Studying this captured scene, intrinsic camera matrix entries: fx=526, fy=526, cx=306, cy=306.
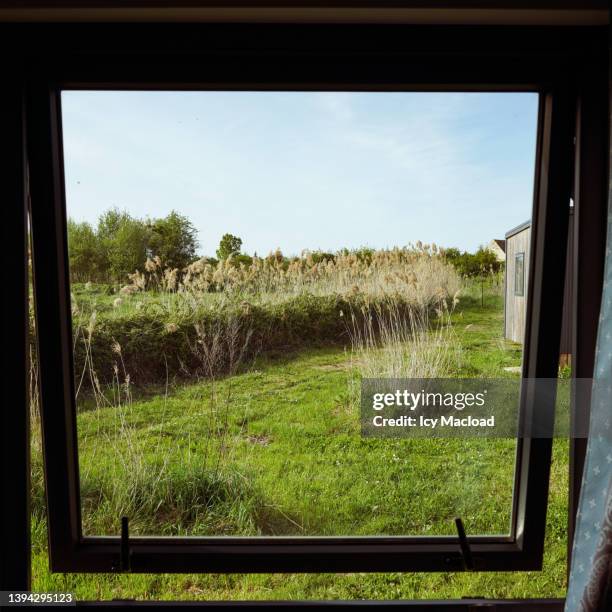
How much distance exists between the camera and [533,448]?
135 centimetres

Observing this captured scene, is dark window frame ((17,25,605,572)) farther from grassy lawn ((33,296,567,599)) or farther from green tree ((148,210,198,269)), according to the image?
green tree ((148,210,198,269))

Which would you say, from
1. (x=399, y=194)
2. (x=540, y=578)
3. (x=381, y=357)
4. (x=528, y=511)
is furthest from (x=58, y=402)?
(x=540, y=578)

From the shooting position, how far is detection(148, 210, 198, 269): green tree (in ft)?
4.35

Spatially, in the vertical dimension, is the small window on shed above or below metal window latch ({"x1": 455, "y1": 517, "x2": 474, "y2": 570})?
above

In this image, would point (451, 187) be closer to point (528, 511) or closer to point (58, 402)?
point (528, 511)

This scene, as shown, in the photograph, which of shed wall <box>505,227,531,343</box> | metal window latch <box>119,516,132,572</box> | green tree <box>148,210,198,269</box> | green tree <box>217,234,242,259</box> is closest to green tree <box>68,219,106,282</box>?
green tree <box>148,210,198,269</box>

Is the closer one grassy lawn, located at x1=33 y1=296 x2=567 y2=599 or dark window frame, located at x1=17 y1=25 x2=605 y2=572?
dark window frame, located at x1=17 y1=25 x2=605 y2=572

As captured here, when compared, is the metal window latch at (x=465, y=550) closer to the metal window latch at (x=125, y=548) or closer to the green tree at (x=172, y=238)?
the metal window latch at (x=125, y=548)

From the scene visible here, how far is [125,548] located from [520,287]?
3.96 feet

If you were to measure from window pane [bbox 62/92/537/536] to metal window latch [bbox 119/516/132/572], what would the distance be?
43 mm

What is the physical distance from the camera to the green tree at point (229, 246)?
133 cm

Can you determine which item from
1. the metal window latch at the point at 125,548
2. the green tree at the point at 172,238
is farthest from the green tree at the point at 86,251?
the metal window latch at the point at 125,548
